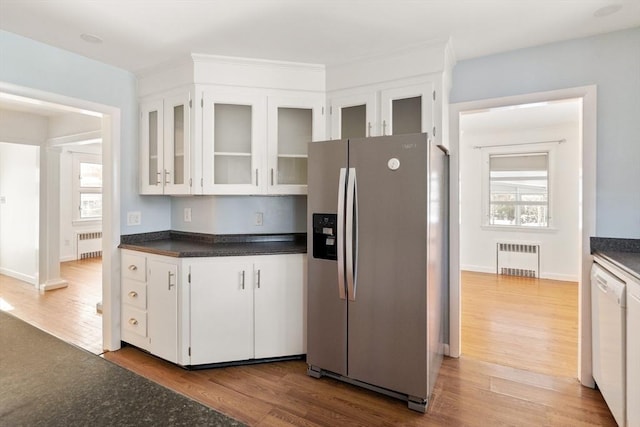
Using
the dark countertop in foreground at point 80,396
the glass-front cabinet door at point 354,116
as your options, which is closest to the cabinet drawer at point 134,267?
the glass-front cabinet door at point 354,116

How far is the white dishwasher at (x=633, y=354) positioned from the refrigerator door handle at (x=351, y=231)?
4.58 ft

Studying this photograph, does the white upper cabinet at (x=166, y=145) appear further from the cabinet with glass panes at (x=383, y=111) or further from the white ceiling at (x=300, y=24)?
the cabinet with glass panes at (x=383, y=111)

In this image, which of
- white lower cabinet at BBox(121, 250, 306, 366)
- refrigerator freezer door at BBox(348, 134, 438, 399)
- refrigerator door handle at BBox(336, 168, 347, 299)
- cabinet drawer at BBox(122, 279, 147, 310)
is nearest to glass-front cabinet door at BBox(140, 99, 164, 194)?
white lower cabinet at BBox(121, 250, 306, 366)

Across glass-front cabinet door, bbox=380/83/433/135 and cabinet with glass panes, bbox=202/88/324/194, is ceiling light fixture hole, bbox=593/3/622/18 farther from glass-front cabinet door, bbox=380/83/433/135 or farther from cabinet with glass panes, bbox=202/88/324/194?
cabinet with glass panes, bbox=202/88/324/194

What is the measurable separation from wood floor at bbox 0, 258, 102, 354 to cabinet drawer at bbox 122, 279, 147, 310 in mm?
527

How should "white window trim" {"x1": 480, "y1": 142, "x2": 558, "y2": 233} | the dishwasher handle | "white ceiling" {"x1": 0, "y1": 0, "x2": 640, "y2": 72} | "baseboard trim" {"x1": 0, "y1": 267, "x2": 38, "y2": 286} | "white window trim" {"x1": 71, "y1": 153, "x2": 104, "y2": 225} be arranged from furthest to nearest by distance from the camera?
"white window trim" {"x1": 71, "y1": 153, "x2": 104, "y2": 225} → "white window trim" {"x1": 480, "y1": 142, "x2": 558, "y2": 233} → "baseboard trim" {"x1": 0, "y1": 267, "x2": 38, "y2": 286} → "white ceiling" {"x1": 0, "y1": 0, "x2": 640, "y2": 72} → the dishwasher handle

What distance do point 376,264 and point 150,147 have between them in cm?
227

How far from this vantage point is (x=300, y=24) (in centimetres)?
211

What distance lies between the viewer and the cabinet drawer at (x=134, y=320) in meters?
2.67

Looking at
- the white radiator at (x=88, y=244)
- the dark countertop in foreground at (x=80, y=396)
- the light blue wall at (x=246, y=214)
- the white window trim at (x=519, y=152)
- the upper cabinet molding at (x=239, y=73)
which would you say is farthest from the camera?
the white radiator at (x=88, y=244)

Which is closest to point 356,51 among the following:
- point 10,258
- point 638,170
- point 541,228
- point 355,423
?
point 638,170

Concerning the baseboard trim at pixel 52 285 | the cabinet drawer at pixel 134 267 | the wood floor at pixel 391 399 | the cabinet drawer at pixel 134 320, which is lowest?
the wood floor at pixel 391 399

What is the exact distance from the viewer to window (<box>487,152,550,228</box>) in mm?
5293

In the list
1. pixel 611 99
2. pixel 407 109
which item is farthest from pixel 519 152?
pixel 407 109
